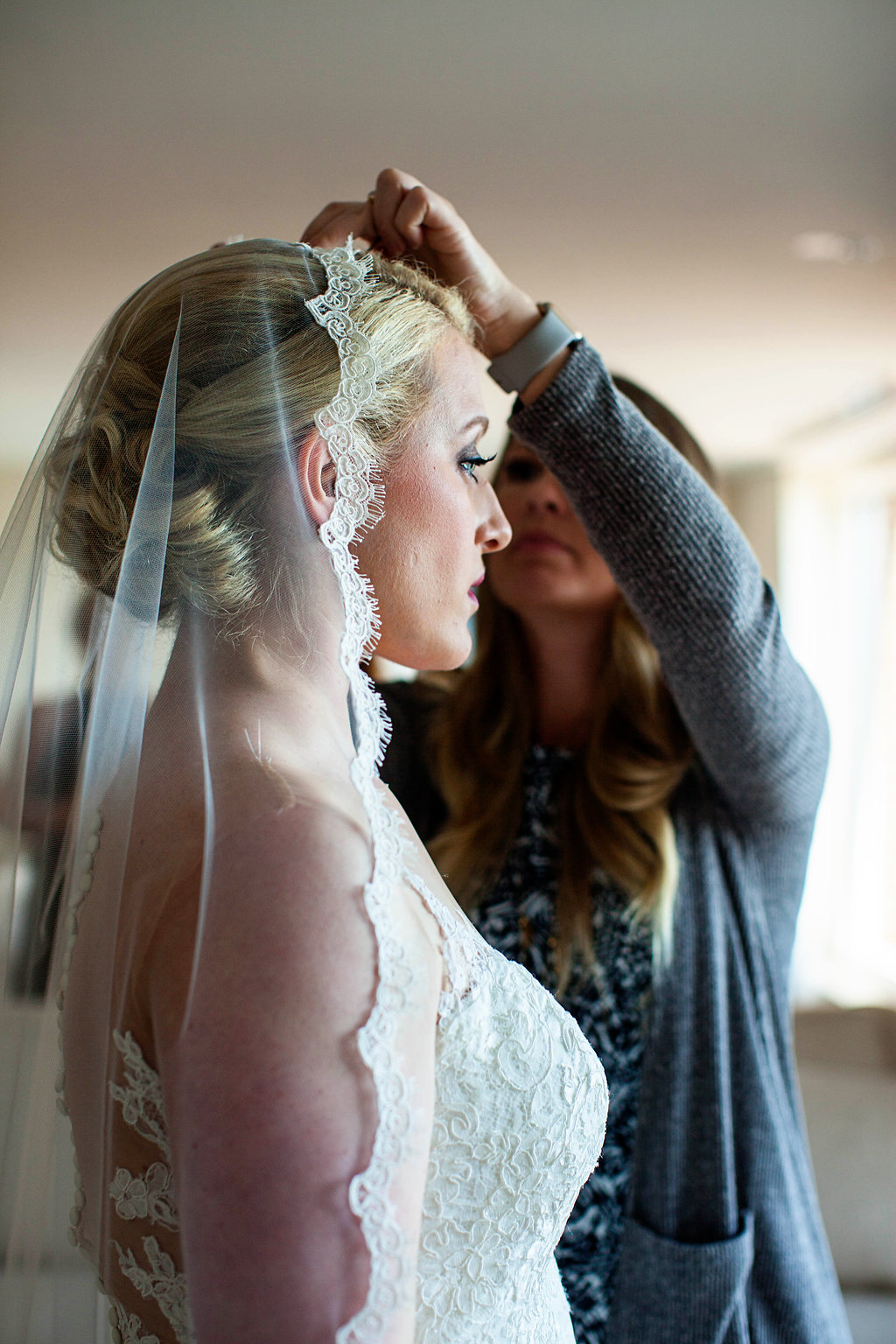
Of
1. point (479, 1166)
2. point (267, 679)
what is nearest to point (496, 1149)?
point (479, 1166)

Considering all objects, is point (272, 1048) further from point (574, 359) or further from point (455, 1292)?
point (574, 359)

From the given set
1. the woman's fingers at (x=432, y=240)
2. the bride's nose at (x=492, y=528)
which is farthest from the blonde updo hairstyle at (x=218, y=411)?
the woman's fingers at (x=432, y=240)

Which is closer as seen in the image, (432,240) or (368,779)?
(368,779)

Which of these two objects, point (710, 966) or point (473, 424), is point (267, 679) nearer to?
point (473, 424)

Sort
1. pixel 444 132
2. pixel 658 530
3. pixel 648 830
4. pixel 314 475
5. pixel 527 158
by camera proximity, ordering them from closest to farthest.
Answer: pixel 314 475
pixel 658 530
pixel 648 830
pixel 444 132
pixel 527 158

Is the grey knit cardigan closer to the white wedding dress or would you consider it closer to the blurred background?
the white wedding dress

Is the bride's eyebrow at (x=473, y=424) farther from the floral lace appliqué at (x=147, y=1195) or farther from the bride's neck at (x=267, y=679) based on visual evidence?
the floral lace appliqué at (x=147, y=1195)

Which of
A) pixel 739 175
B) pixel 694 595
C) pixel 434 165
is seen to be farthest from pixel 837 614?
pixel 694 595

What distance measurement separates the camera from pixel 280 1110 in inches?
20.2

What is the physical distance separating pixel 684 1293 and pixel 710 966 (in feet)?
1.20

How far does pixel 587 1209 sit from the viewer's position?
117 cm

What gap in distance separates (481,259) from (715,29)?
1046 mm

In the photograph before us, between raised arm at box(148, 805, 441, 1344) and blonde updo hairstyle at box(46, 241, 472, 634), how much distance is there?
0.26 meters

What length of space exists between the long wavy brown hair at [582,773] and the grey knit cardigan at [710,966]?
0.08 m
